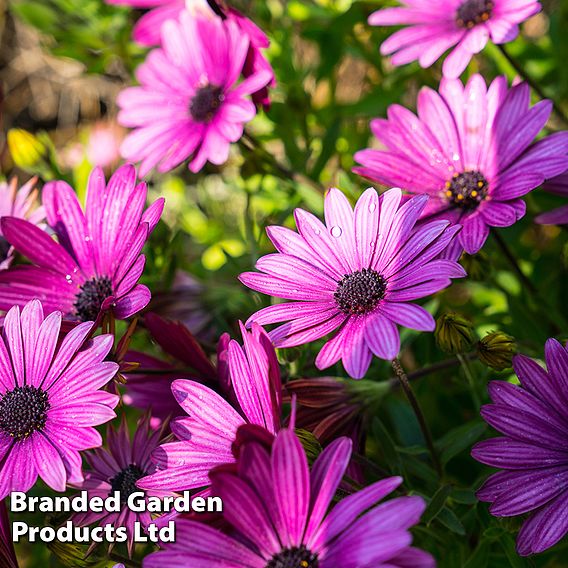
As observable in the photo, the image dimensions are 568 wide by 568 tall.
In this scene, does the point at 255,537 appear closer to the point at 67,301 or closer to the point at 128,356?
the point at 128,356

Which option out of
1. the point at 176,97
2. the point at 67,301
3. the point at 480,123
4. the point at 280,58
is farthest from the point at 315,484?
the point at 280,58

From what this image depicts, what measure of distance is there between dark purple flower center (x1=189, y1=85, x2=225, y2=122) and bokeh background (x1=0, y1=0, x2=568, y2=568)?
110 millimetres

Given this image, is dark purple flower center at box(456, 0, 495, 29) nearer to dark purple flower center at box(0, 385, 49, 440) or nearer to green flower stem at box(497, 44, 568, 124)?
green flower stem at box(497, 44, 568, 124)

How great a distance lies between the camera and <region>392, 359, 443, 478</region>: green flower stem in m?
0.87

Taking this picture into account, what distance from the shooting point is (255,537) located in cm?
77

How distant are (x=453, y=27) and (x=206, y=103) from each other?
45cm

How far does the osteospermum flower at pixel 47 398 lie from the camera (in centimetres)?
85

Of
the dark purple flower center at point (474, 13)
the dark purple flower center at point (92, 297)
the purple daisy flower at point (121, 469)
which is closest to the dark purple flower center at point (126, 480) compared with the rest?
the purple daisy flower at point (121, 469)

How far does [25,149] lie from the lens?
4.89ft

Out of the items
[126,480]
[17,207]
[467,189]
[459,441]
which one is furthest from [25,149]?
[459,441]

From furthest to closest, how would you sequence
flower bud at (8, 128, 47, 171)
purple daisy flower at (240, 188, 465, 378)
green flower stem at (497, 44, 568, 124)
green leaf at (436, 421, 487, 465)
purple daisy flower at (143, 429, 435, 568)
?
flower bud at (8, 128, 47, 171)
green flower stem at (497, 44, 568, 124)
green leaf at (436, 421, 487, 465)
purple daisy flower at (240, 188, 465, 378)
purple daisy flower at (143, 429, 435, 568)

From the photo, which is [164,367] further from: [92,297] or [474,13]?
[474,13]

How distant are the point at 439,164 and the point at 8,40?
220 centimetres

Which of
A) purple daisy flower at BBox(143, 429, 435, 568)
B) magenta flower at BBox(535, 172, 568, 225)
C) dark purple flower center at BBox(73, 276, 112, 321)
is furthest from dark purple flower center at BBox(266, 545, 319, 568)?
magenta flower at BBox(535, 172, 568, 225)
